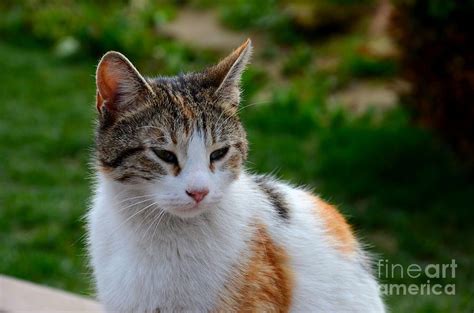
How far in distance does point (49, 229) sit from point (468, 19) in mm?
3091

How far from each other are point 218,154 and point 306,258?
0.53m

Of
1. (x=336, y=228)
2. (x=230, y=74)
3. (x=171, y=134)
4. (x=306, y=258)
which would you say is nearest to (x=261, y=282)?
(x=306, y=258)

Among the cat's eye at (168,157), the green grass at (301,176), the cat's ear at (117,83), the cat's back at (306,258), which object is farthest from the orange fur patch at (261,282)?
the green grass at (301,176)

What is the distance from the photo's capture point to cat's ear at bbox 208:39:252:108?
2.91 meters

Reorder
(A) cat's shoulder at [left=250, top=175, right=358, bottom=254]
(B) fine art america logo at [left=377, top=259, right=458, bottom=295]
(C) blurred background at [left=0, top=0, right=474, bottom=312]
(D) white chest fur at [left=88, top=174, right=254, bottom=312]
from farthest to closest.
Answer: (C) blurred background at [left=0, top=0, right=474, bottom=312], (B) fine art america logo at [left=377, top=259, right=458, bottom=295], (A) cat's shoulder at [left=250, top=175, right=358, bottom=254], (D) white chest fur at [left=88, top=174, right=254, bottom=312]

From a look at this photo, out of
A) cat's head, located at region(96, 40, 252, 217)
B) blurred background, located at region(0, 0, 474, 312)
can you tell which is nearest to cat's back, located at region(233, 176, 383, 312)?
cat's head, located at region(96, 40, 252, 217)

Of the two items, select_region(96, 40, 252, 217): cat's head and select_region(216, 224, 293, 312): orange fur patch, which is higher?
select_region(96, 40, 252, 217): cat's head

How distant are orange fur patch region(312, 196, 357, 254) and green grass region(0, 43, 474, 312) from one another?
1802mm

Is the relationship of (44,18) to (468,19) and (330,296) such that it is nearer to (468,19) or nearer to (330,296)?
(468,19)

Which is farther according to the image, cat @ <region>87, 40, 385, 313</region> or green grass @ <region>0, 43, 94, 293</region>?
green grass @ <region>0, 43, 94, 293</region>

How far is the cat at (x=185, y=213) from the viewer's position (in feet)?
9.04

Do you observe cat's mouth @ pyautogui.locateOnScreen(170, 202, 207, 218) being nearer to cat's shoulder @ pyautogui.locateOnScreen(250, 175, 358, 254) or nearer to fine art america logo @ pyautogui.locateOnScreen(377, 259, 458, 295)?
cat's shoulder @ pyautogui.locateOnScreen(250, 175, 358, 254)

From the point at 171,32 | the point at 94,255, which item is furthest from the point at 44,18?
the point at 94,255

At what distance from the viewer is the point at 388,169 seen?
6.38 m
